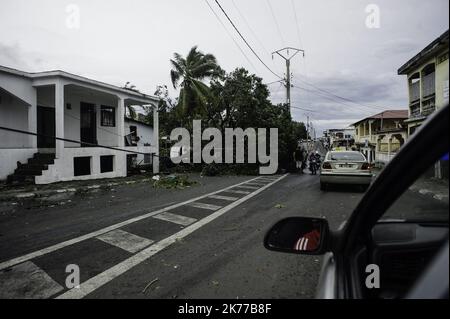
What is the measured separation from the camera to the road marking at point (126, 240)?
5.02 m

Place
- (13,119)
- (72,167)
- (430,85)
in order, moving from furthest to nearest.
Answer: (72,167) < (13,119) < (430,85)

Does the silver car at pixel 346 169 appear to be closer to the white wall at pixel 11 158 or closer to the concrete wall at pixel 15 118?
the concrete wall at pixel 15 118

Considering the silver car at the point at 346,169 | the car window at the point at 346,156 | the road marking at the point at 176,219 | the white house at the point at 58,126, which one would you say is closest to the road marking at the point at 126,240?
the road marking at the point at 176,219

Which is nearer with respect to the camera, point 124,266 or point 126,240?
point 124,266

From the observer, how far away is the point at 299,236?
5.88ft

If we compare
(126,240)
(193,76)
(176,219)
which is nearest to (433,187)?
(126,240)

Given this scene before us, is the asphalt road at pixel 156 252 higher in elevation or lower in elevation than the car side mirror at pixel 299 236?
lower

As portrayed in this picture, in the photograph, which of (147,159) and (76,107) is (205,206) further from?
(147,159)

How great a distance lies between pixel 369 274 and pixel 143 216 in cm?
644

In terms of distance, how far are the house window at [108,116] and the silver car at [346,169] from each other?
14553mm

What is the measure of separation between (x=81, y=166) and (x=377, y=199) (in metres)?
16.7

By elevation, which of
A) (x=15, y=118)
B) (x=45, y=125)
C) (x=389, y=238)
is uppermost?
(x=15, y=118)

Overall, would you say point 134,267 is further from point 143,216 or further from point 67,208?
point 67,208

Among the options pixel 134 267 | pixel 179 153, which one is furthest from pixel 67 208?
pixel 179 153
